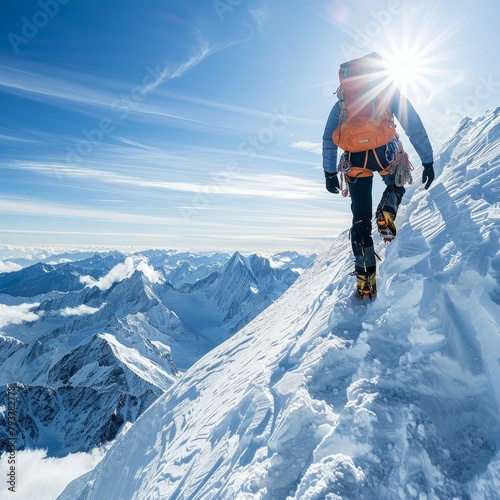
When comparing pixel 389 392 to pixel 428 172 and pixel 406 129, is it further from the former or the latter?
pixel 406 129

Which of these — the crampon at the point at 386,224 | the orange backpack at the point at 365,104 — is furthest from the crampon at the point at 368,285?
the orange backpack at the point at 365,104

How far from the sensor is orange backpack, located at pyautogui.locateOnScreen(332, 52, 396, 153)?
18.8ft

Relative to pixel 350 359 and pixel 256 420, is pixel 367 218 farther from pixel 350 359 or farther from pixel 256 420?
pixel 256 420

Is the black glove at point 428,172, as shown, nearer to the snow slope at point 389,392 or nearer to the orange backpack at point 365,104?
the snow slope at point 389,392

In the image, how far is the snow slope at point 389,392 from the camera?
350cm

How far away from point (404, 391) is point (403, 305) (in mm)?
1394

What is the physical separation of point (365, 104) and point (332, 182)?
1.57m

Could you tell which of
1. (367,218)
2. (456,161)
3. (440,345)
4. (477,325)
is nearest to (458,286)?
(477,325)

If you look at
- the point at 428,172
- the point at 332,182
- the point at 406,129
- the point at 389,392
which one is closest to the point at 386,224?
the point at 428,172

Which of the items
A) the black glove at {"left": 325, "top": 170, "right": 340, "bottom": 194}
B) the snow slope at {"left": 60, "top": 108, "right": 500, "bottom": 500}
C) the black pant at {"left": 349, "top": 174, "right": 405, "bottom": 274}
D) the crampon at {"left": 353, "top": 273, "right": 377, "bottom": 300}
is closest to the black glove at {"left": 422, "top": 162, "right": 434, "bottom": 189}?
the black pant at {"left": 349, "top": 174, "right": 405, "bottom": 274}

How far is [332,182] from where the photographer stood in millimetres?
6848

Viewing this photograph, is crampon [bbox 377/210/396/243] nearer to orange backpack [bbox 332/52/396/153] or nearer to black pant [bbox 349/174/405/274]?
black pant [bbox 349/174/405/274]

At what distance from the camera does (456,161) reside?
8484mm

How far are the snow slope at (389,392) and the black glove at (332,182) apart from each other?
1563 millimetres
